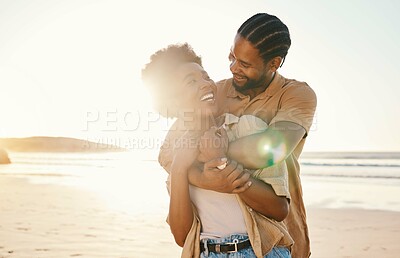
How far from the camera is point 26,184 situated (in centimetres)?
1532

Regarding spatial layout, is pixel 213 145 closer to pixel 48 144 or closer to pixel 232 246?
pixel 232 246

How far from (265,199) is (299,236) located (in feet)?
1.66

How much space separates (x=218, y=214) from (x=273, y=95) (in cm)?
67

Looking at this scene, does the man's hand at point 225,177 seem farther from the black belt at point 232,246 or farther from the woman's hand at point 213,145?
the black belt at point 232,246

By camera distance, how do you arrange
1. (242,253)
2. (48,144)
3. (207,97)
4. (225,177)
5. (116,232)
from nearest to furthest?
(225,177)
(242,253)
(207,97)
(116,232)
(48,144)

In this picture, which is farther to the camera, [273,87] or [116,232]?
[116,232]

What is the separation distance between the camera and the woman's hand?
6.90ft

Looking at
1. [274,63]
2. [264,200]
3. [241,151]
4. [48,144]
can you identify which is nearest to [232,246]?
[264,200]

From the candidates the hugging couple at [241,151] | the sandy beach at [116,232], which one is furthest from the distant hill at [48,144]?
the hugging couple at [241,151]

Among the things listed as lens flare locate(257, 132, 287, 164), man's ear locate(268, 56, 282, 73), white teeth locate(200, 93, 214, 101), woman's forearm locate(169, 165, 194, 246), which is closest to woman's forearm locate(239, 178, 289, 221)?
lens flare locate(257, 132, 287, 164)

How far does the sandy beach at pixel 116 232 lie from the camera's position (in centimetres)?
675

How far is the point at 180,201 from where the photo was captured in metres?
2.18

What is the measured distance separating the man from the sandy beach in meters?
4.31

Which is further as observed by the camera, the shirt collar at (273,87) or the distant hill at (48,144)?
the distant hill at (48,144)
